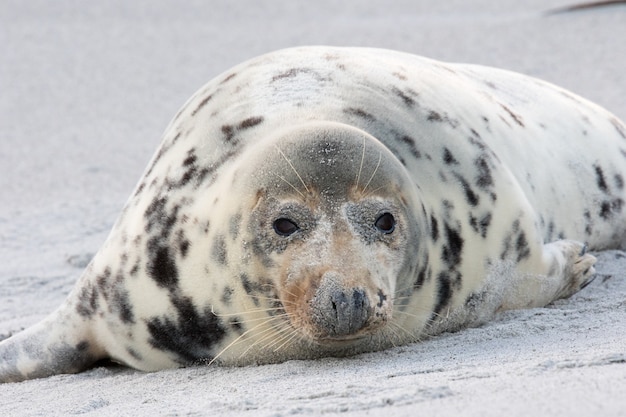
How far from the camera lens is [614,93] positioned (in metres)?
7.91

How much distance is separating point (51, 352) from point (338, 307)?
3.86 feet

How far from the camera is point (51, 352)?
12.1 ft

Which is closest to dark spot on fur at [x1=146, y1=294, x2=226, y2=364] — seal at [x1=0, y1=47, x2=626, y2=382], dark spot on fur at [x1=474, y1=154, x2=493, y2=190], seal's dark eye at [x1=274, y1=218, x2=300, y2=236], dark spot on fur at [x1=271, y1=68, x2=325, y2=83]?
seal at [x1=0, y1=47, x2=626, y2=382]

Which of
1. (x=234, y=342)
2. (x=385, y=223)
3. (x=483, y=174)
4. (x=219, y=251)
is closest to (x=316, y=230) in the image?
(x=385, y=223)

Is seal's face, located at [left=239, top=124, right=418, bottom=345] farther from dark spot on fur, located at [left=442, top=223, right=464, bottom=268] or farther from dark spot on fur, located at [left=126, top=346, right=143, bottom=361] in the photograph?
dark spot on fur, located at [left=126, top=346, right=143, bottom=361]

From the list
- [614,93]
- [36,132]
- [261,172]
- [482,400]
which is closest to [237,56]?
[36,132]

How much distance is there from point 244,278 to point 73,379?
29.0 inches

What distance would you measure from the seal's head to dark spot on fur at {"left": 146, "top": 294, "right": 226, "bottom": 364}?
0.26m

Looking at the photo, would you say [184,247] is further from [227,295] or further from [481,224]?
[481,224]

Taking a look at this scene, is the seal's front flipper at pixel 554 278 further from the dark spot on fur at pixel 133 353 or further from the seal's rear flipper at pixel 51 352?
the seal's rear flipper at pixel 51 352

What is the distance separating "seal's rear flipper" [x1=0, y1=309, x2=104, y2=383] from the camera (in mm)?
3664

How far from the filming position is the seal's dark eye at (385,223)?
3.15 metres

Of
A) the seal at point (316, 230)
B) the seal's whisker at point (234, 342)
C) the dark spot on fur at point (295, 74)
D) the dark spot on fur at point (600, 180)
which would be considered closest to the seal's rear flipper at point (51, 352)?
the seal at point (316, 230)

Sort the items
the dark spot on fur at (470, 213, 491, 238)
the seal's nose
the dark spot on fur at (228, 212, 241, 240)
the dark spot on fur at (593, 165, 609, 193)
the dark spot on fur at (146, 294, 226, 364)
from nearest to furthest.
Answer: the seal's nose → the dark spot on fur at (228, 212, 241, 240) → the dark spot on fur at (146, 294, 226, 364) → the dark spot on fur at (470, 213, 491, 238) → the dark spot on fur at (593, 165, 609, 193)
